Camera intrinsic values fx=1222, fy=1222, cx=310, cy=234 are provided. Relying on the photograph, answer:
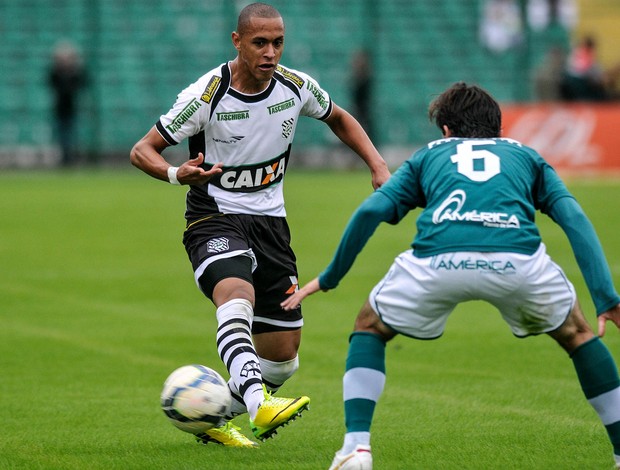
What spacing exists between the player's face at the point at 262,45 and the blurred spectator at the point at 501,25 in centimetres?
2752

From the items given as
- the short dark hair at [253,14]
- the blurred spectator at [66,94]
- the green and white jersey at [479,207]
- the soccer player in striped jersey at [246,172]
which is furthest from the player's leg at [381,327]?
the blurred spectator at [66,94]

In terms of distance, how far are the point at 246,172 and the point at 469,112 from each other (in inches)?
70.6

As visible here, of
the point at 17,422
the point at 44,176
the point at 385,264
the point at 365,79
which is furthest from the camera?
the point at 365,79

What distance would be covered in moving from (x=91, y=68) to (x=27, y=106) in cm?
209

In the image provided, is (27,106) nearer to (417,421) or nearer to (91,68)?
(91,68)

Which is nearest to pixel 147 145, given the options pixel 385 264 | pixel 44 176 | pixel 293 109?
pixel 293 109

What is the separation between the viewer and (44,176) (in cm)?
2983

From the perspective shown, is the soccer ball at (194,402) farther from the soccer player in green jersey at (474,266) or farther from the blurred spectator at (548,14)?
the blurred spectator at (548,14)

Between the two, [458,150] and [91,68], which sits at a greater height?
[458,150]

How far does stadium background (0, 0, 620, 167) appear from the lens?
108 feet

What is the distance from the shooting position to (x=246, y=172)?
7.09 m

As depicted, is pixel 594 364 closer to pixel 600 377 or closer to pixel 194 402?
pixel 600 377

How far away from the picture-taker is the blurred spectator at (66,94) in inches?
1214

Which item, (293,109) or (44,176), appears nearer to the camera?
(293,109)
